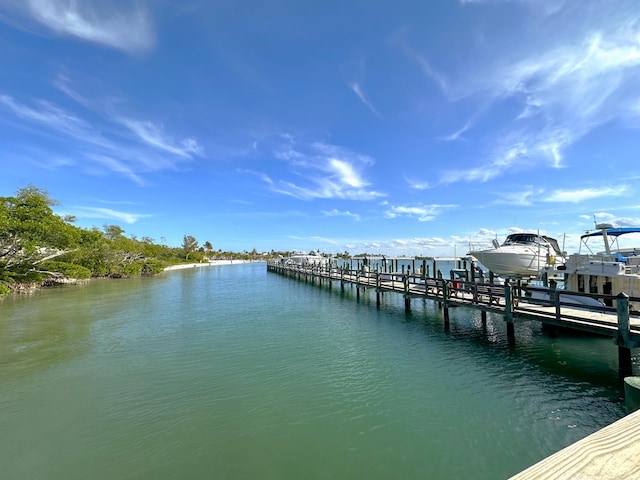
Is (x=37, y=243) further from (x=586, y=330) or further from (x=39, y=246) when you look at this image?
(x=586, y=330)

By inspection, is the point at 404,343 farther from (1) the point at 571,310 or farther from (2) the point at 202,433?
(2) the point at 202,433

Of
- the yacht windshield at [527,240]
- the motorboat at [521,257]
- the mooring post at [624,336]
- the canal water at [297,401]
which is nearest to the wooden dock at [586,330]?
the mooring post at [624,336]

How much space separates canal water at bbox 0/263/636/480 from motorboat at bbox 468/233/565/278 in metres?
4.88

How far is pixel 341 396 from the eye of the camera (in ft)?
28.0

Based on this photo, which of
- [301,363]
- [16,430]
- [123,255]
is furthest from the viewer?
[123,255]

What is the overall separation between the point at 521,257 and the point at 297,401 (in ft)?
56.4

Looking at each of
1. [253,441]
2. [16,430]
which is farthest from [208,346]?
[253,441]

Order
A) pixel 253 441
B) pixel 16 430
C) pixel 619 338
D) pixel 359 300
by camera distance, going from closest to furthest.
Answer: pixel 253 441 → pixel 16 430 → pixel 619 338 → pixel 359 300

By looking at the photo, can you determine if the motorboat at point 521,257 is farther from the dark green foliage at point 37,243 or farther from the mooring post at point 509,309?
the dark green foliage at point 37,243

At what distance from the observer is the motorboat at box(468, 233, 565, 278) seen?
1956 centimetres

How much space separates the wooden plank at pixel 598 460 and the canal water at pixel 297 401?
450cm

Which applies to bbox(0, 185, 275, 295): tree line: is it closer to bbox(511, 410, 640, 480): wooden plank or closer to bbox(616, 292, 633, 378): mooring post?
bbox(511, 410, 640, 480): wooden plank

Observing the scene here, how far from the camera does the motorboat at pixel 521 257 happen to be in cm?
1956

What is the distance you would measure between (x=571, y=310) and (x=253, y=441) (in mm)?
12654
